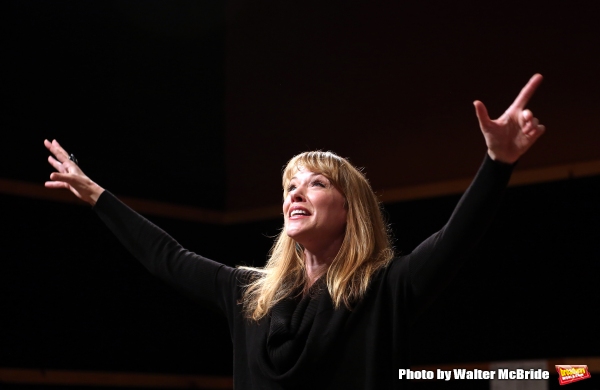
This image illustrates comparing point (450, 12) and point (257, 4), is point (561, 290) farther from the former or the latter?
point (257, 4)

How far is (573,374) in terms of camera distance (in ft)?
8.37

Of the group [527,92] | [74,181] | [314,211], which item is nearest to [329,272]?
[314,211]

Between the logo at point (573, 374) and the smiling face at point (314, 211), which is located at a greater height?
the smiling face at point (314, 211)

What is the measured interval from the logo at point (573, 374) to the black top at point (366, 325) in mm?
1240

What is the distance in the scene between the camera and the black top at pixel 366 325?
137 centimetres

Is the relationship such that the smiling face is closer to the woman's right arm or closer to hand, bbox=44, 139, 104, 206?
the woman's right arm

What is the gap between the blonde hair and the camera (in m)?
1.63

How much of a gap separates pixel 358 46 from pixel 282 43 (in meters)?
0.41

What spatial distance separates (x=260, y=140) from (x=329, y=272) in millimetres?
1932

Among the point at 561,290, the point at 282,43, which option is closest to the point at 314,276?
the point at 561,290

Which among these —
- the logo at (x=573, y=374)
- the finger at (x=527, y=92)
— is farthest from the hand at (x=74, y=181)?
the logo at (x=573, y=374)

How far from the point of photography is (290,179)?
1.87 metres

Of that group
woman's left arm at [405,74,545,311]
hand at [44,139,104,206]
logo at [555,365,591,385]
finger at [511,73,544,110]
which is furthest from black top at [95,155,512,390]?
logo at [555,365,591,385]

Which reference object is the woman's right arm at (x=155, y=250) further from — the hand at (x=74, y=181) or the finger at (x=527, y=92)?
the finger at (x=527, y=92)
